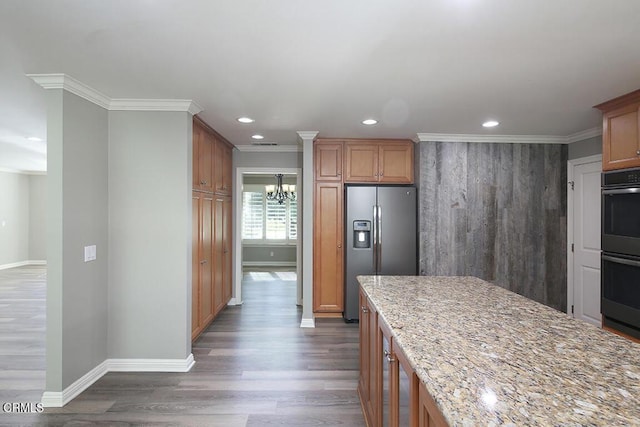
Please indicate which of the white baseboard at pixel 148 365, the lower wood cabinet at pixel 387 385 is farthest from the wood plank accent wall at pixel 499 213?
the white baseboard at pixel 148 365

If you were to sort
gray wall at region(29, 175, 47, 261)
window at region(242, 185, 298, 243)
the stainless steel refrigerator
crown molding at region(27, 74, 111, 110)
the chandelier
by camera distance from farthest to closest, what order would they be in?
1. window at region(242, 185, 298, 243)
2. gray wall at region(29, 175, 47, 261)
3. the chandelier
4. the stainless steel refrigerator
5. crown molding at region(27, 74, 111, 110)

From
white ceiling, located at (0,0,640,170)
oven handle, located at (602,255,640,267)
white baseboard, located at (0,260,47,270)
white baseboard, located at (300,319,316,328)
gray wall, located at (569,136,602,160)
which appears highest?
white ceiling, located at (0,0,640,170)

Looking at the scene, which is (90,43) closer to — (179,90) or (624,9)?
(179,90)

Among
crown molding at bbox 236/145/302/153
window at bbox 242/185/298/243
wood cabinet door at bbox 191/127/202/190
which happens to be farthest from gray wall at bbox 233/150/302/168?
window at bbox 242/185/298/243

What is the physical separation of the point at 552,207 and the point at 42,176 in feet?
35.5

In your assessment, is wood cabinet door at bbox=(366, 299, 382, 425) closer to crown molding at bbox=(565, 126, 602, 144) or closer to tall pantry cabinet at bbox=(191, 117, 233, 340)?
tall pantry cabinet at bbox=(191, 117, 233, 340)

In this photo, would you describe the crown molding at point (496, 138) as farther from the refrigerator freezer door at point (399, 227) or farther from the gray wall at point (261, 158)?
the gray wall at point (261, 158)

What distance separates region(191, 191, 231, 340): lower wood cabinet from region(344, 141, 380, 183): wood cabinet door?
1.70 metres

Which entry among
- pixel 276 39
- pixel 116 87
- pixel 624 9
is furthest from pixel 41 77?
pixel 624 9

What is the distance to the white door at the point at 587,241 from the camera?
3.95 metres

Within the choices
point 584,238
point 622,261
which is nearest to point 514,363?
point 622,261

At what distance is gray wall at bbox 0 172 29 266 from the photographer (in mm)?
8094

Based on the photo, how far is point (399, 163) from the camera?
4523 millimetres

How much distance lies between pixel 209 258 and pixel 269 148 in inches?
74.7
